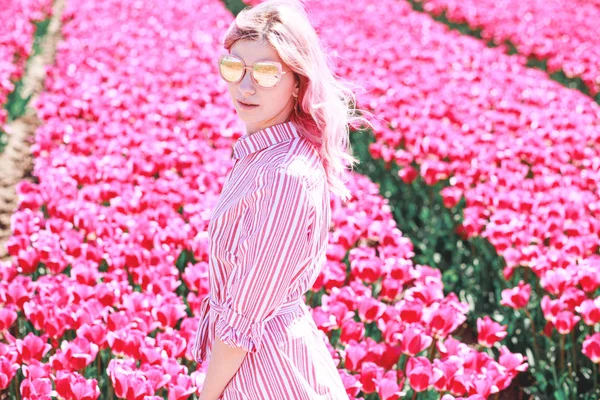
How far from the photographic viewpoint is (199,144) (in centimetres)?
482

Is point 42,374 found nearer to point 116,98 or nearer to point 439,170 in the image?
point 439,170

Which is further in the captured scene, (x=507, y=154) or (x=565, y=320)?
(x=507, y=154)

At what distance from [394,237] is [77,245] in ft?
4.96

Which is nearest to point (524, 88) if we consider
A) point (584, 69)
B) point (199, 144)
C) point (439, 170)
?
point (584, 69)

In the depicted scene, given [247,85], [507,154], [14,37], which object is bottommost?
[507,154]

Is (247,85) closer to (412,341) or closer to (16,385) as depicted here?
(412,341)

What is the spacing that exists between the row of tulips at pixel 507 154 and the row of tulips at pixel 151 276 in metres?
0.39

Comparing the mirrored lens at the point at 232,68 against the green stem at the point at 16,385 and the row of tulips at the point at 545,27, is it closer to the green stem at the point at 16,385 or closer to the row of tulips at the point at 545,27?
the green stem at the point at 16,385

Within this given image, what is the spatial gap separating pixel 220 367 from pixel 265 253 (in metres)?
0.31

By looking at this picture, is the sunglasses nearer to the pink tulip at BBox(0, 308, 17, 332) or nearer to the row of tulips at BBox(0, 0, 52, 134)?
the pink tulip at BBox(0, 308, 17, 332)

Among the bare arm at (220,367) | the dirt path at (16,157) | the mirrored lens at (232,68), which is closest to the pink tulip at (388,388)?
the bare arm at (220,367)

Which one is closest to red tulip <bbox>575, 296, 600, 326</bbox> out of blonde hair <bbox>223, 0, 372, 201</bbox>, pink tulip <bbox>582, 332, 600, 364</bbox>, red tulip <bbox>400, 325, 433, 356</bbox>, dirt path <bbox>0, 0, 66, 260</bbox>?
pink tulip <bbox>582, 332, 600, 364</bbox>

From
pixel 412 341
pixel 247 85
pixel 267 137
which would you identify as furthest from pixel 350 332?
pixel 247 85

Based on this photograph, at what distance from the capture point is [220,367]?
5.69 ft
